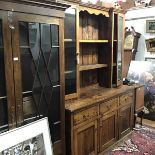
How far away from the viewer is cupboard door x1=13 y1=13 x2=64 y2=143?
1570 mm

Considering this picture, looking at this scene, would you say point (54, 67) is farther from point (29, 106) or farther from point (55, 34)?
point (29, 106)

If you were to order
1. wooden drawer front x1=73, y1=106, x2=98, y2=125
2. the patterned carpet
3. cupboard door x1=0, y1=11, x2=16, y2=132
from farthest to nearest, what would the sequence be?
the patterned carpet < wooden drawer front x1=73, y1=106, x2=98, y2=125 < cupboard door x1=0, y1=11, x2=16, y2=132

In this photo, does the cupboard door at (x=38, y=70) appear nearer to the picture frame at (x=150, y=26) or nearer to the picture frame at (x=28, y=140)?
the picture frame at (x=28, y=140)

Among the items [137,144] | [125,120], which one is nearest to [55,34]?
[125,120]

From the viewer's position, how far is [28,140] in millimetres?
1640

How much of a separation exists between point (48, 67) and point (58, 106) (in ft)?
1.30

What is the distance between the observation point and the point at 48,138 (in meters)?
1.79

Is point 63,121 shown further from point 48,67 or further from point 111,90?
point 111,90

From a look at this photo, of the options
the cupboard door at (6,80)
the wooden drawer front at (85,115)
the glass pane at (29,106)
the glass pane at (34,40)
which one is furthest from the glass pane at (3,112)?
the wooden drawer front at (85,115)

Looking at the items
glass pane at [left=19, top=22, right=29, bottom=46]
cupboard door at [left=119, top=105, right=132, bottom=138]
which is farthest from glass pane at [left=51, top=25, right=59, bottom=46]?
cupboard door at [left=119, top=105, right=132, bottom=138]

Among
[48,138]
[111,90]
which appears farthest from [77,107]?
[111,90]

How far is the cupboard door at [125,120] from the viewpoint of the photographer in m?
2.99

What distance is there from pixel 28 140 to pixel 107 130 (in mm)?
1348

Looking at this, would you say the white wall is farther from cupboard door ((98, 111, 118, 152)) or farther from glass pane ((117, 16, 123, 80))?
cupboard door ((98, 111, 118, 152))
